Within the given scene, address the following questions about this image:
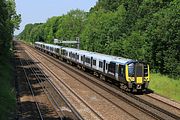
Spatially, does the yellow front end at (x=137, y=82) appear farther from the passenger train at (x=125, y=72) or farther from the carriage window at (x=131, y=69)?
the carriage window at (x=131, y=69)

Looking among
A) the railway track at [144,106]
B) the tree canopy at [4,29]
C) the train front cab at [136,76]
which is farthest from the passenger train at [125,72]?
the tree canopy at [4,29]

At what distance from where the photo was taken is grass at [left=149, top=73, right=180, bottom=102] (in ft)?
103

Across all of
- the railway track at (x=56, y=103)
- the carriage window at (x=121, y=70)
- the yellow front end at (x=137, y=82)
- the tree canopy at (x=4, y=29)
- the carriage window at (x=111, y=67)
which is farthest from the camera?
the tree canopy at (x=4, y=29)

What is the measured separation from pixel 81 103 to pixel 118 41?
106ft

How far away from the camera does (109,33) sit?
6475cm

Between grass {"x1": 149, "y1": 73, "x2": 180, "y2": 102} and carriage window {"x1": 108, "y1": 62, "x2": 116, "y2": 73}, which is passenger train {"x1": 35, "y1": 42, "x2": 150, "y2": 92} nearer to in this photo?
carriage window {"x1": 108, "y1": 62, "x2": 116, "y2": 73}

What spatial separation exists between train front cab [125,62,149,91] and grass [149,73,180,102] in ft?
6.73

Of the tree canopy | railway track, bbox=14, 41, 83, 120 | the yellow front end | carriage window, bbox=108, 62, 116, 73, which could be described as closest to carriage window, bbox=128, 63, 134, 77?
the yellow front end

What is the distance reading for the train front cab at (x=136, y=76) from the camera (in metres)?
31.1

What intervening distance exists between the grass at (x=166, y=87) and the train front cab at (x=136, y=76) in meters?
2.05

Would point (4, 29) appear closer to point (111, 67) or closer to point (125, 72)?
point (111, 67)

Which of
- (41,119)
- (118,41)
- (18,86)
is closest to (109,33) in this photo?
(118,41)

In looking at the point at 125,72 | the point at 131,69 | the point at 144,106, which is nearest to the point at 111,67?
the point at 125,72

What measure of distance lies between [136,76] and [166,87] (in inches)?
151
